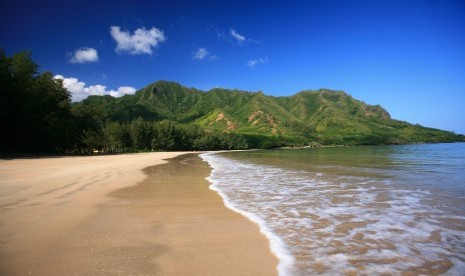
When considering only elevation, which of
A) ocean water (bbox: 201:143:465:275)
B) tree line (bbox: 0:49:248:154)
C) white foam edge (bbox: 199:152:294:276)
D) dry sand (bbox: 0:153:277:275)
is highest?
tree line (bbox: 0:49:248:154)

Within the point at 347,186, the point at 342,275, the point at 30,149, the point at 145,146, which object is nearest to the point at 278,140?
the point at 145,146

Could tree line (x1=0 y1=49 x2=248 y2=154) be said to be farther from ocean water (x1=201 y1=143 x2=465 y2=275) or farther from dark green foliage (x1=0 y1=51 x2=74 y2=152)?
ocean water (x1=201 y1=143 x2=465 y2=275)

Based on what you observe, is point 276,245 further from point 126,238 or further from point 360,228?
point 126,238

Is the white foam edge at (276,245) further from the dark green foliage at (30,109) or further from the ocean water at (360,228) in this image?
the dark green foliage at (30,109)

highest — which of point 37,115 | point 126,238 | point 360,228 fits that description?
point 37,115

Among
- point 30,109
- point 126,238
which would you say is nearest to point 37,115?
point 30,109

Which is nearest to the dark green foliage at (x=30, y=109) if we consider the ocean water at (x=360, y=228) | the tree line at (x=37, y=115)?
the tree line at (x=37, y=115)

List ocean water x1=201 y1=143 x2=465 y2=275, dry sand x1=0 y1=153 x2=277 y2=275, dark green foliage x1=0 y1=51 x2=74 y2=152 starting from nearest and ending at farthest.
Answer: dry sand x1=0 y1=153 x2=277 y2=275
ocean water x1=201 y1=143 x2=465 y2=275
dark green foliage x1=0 y1=51 x2=74 y2=152

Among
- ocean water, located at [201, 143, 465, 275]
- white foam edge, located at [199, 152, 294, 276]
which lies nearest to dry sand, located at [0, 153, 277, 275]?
white foam edge, located at [199, 152, 294, 276]

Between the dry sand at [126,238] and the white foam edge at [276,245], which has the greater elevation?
the dry sand at [126,238]

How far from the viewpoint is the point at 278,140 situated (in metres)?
188

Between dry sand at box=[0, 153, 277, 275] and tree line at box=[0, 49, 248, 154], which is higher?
tree line at box=[0, 49, 248, 154]

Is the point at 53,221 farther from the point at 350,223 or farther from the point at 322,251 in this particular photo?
the point at 350,223

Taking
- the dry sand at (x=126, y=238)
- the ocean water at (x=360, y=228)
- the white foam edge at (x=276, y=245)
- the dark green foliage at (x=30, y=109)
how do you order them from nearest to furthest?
the dry sand at (x=126, y=238) → the white foam edge at (x=276, y=245) → the ocean water at (x=360, y=228) → the dark green foliage at (x=30, y=109)
